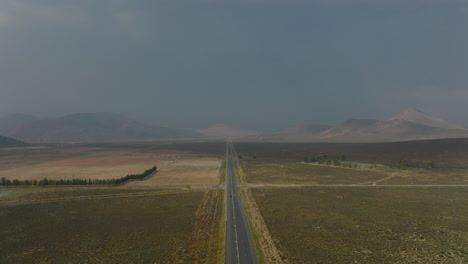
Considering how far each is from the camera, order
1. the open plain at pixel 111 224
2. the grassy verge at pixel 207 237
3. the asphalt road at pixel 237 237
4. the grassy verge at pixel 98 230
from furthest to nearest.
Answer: the open plain at pixel 111 224
the grassy verge at pixel 98 230
the grassy verge at pixel 207 237
the asphalt road at pixel 237 237

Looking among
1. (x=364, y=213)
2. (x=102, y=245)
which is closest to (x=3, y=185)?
(x=102, y=245)

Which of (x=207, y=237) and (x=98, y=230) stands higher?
(x=207, y=237)

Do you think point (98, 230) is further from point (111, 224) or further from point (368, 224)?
point (368, 224)

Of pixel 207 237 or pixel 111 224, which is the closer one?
pixel 207 237

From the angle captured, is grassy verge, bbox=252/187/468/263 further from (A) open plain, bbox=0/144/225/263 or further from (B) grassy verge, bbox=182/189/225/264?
(A) open plain, bbox=0/144/225/263

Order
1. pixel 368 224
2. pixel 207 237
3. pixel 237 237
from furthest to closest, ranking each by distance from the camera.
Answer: pixel 368 224 → pixel 207 237 → pixel 237 237

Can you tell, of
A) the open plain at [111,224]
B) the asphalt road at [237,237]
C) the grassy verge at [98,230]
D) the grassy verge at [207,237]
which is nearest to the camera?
the asphalt road at [237,237]

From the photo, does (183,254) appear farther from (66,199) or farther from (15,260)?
(66,199)

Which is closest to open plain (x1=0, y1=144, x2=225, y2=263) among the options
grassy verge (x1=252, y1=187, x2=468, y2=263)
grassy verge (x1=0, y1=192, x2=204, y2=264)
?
grassy verge (x1=0, y1=192, x2=204, y2=264)

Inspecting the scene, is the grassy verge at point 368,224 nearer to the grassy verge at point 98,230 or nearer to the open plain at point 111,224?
the open plain at point 111,224

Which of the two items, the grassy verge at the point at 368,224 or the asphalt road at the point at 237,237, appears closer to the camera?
the asphalt road at the point at 237,237

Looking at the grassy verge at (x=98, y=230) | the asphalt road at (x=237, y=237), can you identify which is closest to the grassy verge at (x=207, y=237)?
the asphalt road at (x=237, y=237)

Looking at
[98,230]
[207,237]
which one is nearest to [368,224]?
[207,237]
